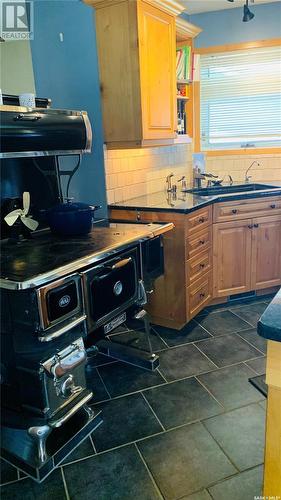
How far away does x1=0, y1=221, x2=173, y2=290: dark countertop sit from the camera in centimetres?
146

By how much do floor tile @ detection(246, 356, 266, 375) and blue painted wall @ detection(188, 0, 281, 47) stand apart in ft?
9.83

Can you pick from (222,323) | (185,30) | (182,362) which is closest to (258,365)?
(182,362)

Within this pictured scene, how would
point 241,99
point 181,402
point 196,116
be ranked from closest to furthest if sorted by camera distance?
point 181,402
point 241,99
point 196,116

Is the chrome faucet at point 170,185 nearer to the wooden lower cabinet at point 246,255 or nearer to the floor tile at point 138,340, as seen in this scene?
the wooden lower cabinet at point 246,255

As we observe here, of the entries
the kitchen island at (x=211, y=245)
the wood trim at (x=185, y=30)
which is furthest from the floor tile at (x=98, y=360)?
the wood trim at (x=185, y=30)

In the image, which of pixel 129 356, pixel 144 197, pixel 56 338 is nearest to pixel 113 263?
pixel 56 338

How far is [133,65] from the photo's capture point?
8.09ft

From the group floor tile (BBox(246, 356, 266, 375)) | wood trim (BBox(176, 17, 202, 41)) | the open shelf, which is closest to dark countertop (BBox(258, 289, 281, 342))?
floor tile (BBox(246, 356, 266, 375))

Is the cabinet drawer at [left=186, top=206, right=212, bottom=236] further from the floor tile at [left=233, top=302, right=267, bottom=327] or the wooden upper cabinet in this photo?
the floor tile at [left=233, top=302, right=267, bottom=327]

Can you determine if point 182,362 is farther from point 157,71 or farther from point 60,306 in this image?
Result: point 157,71

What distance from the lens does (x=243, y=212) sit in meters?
3.07

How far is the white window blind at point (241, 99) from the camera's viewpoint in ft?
12.0

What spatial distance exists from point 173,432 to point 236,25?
361 centimetres

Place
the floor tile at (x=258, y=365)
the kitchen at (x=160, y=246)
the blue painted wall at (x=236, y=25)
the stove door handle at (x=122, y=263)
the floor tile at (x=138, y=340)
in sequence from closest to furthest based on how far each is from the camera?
the kitchen at (x=160, y=246), the stove door handle at (x=122, y=263), the floor tile at (x=258, y=365), the floor tile at (x=138, y=340), the blue painted wall at (x=236, y=25)
